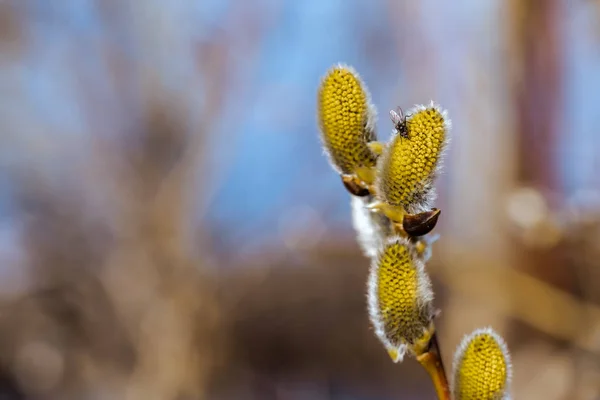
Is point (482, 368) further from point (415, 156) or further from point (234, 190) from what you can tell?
point (234, 190)

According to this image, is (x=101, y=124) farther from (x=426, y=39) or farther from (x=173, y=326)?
(x=426, y=39)

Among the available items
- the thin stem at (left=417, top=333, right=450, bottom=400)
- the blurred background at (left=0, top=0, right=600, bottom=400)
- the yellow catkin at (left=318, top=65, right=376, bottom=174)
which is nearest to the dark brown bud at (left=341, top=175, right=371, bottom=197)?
the yellow catkin at (left=318, top=65, right=376, bottom=174)

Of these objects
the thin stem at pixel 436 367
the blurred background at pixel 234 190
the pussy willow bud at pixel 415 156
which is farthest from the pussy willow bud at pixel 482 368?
the blurred background at pixel 234 190

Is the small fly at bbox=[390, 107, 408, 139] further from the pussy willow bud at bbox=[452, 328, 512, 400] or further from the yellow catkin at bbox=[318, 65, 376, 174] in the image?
the pussy willow bud at bbox=[452, 328, 512, 400]

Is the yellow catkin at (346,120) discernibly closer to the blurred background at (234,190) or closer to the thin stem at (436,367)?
the thin stem at (436,367)

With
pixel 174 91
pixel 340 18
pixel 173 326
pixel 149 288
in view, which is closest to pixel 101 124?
pixel 174 91
